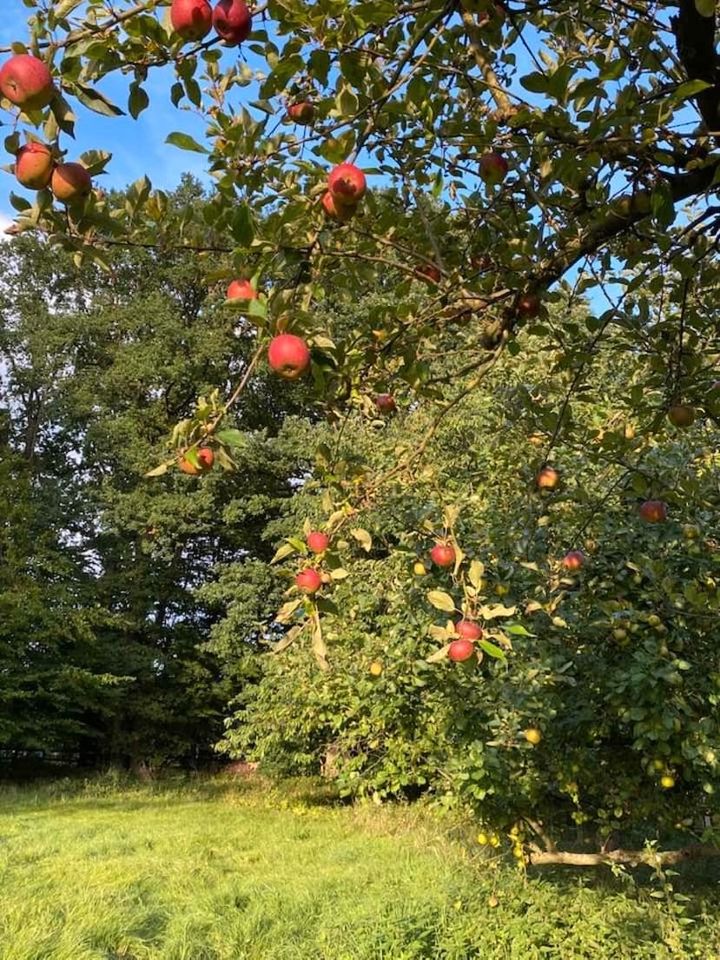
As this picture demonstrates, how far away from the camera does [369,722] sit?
7676 millimetres

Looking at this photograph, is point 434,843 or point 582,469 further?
point 434,843

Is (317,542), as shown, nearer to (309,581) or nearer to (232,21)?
(309,581)

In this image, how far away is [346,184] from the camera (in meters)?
1.26

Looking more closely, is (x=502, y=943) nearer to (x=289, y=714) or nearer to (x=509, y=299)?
(x=509, y=299)

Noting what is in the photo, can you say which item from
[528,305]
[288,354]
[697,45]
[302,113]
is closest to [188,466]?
[288,354]

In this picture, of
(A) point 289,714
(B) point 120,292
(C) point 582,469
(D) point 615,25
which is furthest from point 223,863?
(B) point 120,292

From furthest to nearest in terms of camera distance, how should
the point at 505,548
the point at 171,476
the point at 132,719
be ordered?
the point at 132,719 → the point at 171,476 → the point at 505,548

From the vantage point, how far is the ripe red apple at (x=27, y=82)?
37.7 inches

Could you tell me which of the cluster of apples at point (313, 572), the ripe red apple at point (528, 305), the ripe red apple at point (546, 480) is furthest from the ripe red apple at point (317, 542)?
the ripe red apple at point (546, 480)

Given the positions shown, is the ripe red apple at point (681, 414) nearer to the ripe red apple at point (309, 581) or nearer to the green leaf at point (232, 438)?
→ the ripe red apple at point (309, 581)

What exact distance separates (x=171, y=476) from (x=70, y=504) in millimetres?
2333

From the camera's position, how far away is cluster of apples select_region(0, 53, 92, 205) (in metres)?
0.96

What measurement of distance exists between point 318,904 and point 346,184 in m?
4.84

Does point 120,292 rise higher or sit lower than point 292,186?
higher
